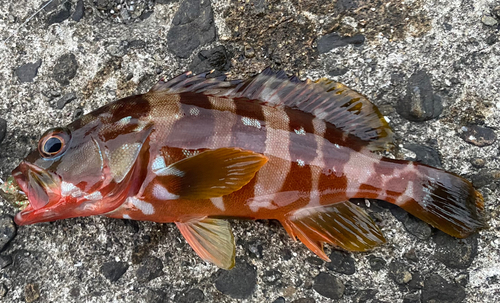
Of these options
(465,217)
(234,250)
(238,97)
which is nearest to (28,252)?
(234,250)

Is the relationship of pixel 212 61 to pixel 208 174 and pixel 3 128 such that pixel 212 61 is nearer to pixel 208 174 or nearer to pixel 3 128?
pixel 208 174

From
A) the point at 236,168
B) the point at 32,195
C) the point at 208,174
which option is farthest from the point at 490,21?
the point at 32,195

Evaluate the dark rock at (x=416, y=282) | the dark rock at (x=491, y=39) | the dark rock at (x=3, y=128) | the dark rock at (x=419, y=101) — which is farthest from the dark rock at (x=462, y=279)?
the dark rock at (x=3, y=128)

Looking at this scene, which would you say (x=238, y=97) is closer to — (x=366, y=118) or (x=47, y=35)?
(x=366, y=118)

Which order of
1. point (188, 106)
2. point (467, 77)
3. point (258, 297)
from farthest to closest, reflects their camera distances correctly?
point (467, 77), point (258, 297), point (188, 106)

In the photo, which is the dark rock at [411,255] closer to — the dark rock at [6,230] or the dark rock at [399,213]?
the dark rock at [399,213]
